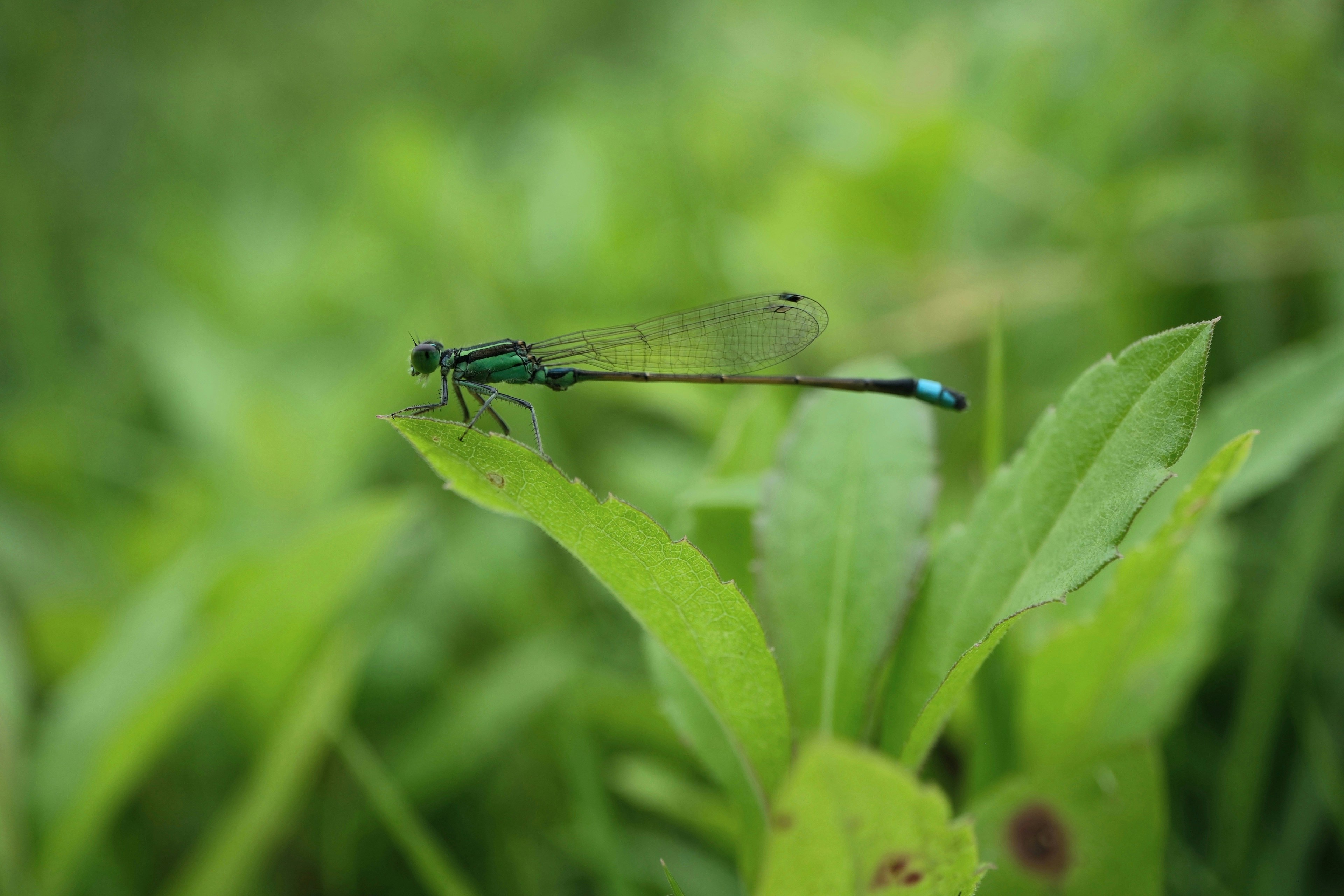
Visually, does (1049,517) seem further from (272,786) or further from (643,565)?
(272,786)

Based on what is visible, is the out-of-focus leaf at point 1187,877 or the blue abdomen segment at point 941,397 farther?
the blue abdomen segment at point 941,397

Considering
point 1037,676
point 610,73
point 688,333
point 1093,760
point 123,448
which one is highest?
point 610,73

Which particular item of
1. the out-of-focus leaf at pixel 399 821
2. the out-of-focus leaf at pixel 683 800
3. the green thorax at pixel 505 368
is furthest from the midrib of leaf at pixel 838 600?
the green thorax at pixel 505 368

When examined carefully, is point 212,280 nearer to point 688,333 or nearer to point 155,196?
point 155,196

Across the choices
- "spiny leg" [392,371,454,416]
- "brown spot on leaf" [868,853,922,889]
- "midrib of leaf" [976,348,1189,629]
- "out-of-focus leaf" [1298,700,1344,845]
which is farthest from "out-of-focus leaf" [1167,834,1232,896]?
"spiny leg" [392,371,454,416]

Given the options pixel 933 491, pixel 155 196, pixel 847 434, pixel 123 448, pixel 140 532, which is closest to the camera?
pixel 933 491

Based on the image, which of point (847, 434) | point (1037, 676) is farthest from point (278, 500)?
point (1037, 676)

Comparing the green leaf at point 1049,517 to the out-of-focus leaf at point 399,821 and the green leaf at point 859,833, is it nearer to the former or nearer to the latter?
the green leaf at point 859,833
